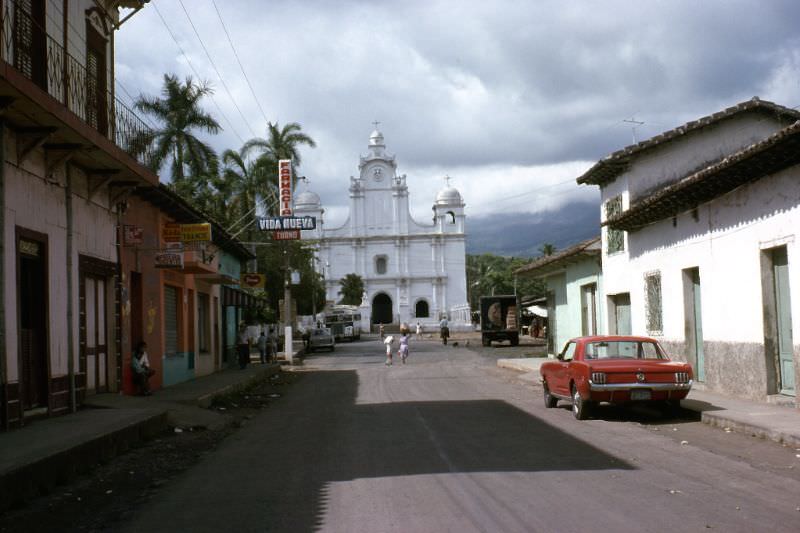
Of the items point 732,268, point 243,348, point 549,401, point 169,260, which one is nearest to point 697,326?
point 732,268

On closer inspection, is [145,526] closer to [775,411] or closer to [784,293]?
[775,411]

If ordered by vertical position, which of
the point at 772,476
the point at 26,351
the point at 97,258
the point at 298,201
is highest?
the point at 298,201

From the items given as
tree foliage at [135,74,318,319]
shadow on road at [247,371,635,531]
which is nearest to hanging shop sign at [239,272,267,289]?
tree foliage at [135,74,318,319]

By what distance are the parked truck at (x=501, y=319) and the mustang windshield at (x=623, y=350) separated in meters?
36.8

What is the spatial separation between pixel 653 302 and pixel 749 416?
866 centimetres

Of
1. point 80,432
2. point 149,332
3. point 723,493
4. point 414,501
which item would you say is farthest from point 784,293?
point 149,332

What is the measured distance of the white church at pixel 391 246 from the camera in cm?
9081

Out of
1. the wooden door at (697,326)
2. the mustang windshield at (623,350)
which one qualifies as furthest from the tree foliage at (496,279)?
the mustang windshield at (623,350)

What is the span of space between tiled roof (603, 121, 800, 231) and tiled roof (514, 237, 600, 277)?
374 centimetres

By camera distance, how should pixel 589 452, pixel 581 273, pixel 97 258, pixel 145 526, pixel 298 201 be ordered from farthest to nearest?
pixel 298 201, pixel 581 273, pixel 97 258, pixel 589 452, pixel 145 526

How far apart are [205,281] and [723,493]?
23185 mm

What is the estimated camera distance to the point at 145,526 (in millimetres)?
7316

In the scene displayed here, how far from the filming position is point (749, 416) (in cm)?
1314

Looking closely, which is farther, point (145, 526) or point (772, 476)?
point (772, 476)
